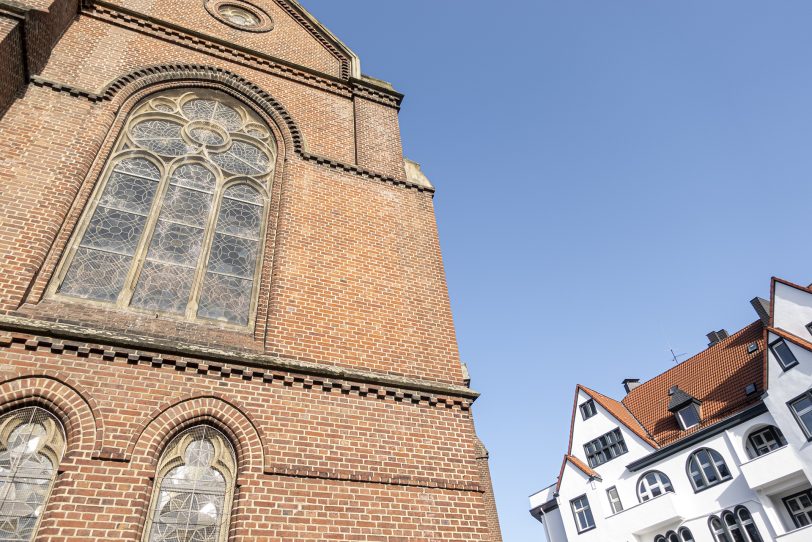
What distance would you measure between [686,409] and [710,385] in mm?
1747

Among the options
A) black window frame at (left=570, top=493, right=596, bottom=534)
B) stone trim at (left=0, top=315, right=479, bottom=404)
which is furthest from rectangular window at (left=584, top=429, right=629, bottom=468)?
stone trim at (left=0, top=315, right=479, bottom=404)

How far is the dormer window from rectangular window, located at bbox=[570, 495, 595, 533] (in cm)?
563

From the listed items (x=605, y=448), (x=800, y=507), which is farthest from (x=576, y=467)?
(x=800, y=507)

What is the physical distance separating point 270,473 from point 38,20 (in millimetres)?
7049

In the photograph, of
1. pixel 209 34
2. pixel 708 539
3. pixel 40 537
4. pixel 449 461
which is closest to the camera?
pixel 40 537

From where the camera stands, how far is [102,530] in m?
4.19

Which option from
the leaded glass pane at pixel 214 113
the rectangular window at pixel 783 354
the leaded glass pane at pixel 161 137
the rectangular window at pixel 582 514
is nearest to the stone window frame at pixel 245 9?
the leaded glass pane at pixel 214 113

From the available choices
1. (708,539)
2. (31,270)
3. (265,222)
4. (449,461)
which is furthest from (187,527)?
(708,539)

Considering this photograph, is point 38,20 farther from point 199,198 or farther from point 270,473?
point 270,473

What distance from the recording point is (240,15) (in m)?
10.9

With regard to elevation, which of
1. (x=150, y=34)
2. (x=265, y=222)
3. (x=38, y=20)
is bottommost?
(x=265, y=222)

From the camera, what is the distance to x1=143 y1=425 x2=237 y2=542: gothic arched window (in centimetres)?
457

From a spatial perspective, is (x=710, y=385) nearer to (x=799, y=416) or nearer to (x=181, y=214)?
(x=799, y=416)

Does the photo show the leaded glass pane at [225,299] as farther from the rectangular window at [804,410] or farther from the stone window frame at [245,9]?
the rectangular window at [804,410]
